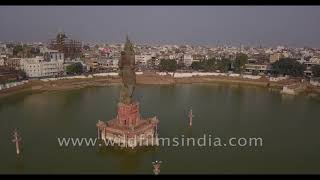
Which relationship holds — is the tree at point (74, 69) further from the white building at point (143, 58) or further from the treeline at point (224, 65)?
the treeline at point (224, 65)

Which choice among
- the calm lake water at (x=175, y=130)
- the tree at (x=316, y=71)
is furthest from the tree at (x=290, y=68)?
the calm lake water at (x=175, y=130)

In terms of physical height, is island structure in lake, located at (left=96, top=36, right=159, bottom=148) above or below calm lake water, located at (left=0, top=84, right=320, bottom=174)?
above

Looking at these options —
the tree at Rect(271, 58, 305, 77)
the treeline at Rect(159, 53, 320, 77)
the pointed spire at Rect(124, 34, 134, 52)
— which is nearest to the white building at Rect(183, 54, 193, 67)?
the treeline at Rect(159, 53, 320, 77)

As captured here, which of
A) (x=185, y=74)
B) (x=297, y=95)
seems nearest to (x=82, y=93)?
(x=185, y=74)

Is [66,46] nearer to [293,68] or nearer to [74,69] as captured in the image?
[74,69]

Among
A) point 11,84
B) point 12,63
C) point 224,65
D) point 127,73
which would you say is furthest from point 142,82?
point 127,73

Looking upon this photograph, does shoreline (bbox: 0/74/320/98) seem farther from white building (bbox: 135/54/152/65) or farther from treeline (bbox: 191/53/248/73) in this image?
white building (bbox: 135/54/152/65)
